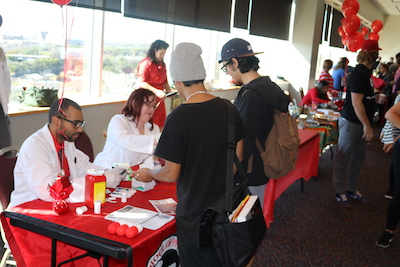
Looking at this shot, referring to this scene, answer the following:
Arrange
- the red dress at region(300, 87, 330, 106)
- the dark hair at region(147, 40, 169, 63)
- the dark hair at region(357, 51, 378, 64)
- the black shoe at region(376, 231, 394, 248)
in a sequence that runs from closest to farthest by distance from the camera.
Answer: the black shoe at region(376, 231, 394, 248) → the dark hair at region(357, 51, 378, 64) → the dark hair at region(147, 40, 169, 63) → the red dress at region(300, 87, 330, 106)

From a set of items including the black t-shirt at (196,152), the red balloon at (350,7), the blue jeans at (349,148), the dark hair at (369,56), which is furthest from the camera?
the red balloon at (350,7)

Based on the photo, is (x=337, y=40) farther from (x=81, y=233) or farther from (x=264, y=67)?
(x=81, y=233)

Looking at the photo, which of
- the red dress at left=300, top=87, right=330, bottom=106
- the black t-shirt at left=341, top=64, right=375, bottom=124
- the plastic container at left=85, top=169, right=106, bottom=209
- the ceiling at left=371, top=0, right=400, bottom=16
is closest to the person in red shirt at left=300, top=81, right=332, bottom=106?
the red dress at left=300, top=87, right=330, bottom=106

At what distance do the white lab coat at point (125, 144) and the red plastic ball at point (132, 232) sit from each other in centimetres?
104

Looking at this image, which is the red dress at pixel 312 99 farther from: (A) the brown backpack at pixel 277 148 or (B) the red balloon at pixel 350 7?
(A) the brown backpack at pixel 277 148

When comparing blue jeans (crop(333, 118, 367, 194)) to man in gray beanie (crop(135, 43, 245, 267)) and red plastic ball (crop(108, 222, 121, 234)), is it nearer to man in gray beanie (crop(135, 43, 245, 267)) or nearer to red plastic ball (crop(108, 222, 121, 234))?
man in gray beanie (crop(135, 43, 245, 267))

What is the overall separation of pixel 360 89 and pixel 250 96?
183cm

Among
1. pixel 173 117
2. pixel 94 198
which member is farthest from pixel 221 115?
pixel 94 198

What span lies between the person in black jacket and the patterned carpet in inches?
42.3

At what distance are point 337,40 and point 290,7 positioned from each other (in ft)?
11.6

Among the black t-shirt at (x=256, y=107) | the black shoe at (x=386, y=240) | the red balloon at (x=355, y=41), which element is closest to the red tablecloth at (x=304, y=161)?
the black shoe at (x=386, y=240)

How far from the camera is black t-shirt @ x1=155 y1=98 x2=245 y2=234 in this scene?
153 cm

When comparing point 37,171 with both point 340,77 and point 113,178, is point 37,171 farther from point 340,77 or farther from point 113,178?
point 340,77

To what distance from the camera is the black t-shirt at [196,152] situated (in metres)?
1.53
